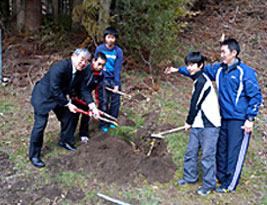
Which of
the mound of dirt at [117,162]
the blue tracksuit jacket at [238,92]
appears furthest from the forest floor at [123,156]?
the blue tracksuit jacket at [238,92]

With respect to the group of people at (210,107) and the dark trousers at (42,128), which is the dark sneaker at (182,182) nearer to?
the group of people at (210,107)

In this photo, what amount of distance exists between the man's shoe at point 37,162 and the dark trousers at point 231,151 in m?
2.51

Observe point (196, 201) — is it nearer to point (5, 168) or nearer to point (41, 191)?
point (41, 191)

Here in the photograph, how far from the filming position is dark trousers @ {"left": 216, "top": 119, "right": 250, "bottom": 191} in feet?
11.0

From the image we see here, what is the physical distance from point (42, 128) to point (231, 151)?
262cm

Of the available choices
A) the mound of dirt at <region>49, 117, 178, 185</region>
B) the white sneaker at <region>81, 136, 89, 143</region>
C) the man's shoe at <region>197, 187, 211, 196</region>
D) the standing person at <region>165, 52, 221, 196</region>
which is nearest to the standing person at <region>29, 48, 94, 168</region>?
the mound of dirt at <region>49, 117, 178, 185</region>

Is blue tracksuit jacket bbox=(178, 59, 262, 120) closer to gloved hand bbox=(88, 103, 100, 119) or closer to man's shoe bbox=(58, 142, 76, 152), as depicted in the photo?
gloved hand bbox=(88, 103, 100, 119)

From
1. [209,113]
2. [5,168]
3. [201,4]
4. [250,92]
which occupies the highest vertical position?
[201,4]

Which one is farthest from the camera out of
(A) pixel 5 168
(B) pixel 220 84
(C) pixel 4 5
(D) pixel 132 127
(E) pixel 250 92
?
(C) pixel 4 5

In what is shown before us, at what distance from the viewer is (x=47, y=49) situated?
331 inches

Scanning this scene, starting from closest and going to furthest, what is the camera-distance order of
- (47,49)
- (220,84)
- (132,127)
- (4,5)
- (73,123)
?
(220,84) → (73,123) → (132,127) → (47,49) → (4,5)

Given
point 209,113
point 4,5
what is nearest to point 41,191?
point 209,113

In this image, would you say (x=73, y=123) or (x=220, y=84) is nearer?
(x=220, y=84)

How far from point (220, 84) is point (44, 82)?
2459mm
